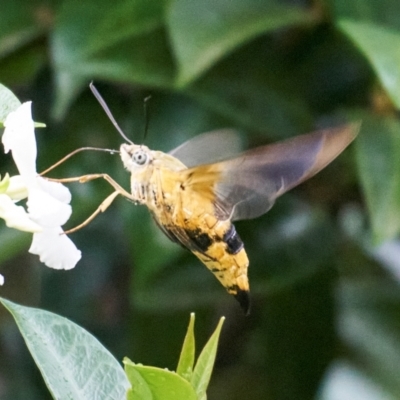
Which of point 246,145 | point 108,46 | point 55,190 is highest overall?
point 55,190

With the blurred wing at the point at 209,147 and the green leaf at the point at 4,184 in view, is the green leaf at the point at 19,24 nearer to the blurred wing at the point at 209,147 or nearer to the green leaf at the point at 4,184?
the blurred wing at the point at 209,147

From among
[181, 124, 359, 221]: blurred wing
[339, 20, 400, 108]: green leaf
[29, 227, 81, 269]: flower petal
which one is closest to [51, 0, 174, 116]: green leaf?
[339, 20, 400, 108]: green leaf

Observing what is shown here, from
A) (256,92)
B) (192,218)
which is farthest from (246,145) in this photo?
(192,218)

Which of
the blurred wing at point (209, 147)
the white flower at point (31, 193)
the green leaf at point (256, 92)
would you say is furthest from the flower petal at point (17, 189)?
the green leaf at point (256, 92)

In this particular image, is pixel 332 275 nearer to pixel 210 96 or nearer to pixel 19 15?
pixel 210 96

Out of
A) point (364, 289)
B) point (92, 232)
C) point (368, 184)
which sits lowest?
point (364, 289)

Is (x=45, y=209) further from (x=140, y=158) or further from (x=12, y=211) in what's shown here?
(x=140, y=158)

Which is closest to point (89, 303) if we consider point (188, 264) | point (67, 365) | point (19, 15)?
point (188, 264)
